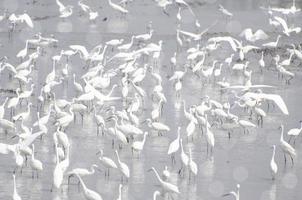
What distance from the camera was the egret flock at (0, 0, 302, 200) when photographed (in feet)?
59.2

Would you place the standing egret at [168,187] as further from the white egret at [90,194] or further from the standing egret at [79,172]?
the standing egret at [79,172]

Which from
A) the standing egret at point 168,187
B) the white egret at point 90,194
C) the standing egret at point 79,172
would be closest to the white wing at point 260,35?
the standing egret at point 79,172

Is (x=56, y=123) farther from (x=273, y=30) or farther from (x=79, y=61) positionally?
(x=273, y=30)

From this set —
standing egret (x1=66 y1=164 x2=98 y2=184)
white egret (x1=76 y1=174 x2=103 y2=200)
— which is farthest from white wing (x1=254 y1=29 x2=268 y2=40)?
white egret (x1=76 y1=174 x2=103 y2=200)

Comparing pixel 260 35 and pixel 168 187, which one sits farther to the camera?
pixel 260 35

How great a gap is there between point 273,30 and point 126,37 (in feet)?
19.9

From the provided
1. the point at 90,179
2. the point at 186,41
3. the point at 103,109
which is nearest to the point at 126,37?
the point at 186,41

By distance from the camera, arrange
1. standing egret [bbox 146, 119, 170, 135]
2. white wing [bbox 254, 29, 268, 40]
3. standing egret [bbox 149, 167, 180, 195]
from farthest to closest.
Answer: white wing [bbox 254, 29, 268, 40] → standing egret [bbox 146, 119, 170, 135] → standing egret [bbox 149, 167, 180, 195]

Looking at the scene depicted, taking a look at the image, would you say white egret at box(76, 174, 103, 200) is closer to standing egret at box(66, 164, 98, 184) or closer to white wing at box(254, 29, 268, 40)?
standing egret at box(66, 164, 98, 184)

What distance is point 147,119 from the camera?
22.2 meters

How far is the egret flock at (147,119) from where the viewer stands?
59.2 feet

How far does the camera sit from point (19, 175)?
1830 centimetres

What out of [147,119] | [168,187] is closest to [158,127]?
[147,119]

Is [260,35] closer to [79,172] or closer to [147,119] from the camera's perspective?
[147,119]
